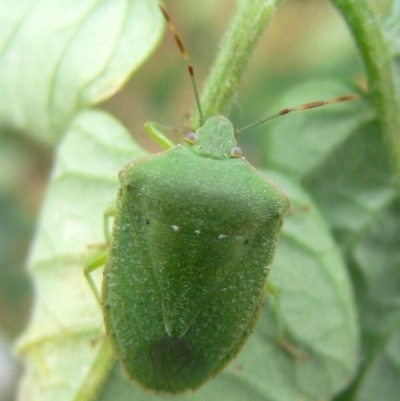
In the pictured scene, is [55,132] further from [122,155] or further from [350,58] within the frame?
[350,58]

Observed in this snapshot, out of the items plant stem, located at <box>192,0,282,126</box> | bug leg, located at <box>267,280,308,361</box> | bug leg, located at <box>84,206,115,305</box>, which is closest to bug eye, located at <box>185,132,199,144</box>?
plant stem, located at <box>192,0,282,126</box>

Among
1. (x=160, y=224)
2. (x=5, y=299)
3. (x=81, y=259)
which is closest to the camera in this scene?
(x=160, y=224)

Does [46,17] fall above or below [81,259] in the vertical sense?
above

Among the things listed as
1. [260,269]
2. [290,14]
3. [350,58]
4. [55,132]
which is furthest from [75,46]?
[290,14]

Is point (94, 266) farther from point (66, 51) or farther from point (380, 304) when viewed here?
point (380, 304)

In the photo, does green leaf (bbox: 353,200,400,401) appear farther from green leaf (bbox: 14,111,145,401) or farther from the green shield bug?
green leaf (bbox: 14,111,145,401)

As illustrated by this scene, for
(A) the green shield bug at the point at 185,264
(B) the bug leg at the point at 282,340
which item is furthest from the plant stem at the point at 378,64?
(B) the bug leg at the point at 282,340

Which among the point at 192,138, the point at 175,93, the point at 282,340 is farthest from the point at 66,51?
the point at 175,93
